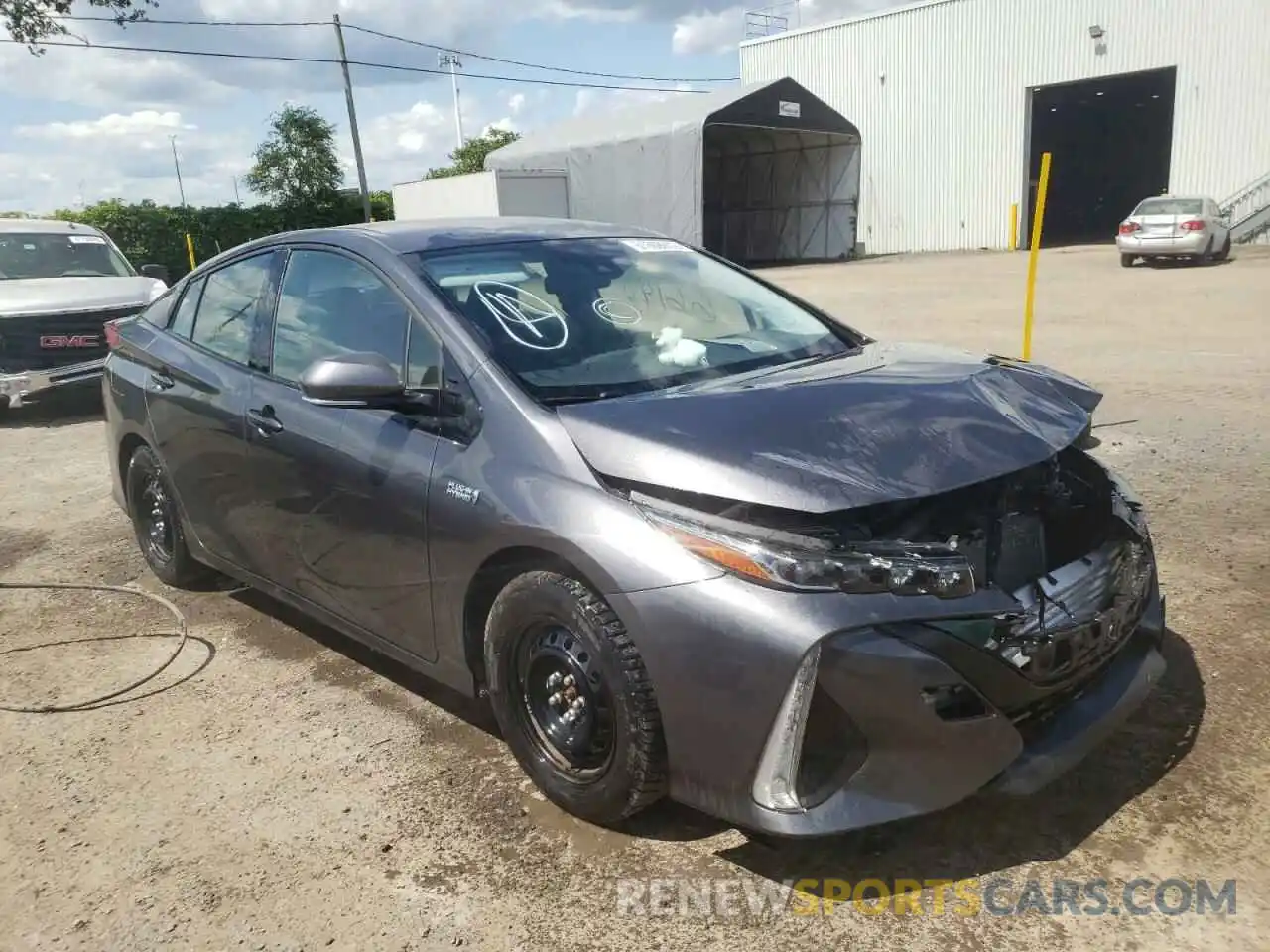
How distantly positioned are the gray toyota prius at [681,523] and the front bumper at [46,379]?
6634 mm

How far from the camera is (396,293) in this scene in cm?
333

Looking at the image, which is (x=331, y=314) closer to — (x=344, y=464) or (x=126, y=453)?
(x=344, y=464)

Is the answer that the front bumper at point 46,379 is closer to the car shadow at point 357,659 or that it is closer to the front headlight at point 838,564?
the car shadow at point 357,659

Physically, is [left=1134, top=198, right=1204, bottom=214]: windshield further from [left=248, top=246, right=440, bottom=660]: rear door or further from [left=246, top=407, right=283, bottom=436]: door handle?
[left=246, top=407, right=283, bottom=436]: door handle

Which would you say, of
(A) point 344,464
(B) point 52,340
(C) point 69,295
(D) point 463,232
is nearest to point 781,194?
(C) point 69,295

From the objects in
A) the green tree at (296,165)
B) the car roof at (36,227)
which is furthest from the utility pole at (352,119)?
the car roof at (36,227)

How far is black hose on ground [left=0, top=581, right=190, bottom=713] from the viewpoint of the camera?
3.79 metres

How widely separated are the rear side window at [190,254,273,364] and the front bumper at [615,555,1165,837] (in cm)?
235

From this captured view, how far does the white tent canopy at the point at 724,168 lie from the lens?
27.2m

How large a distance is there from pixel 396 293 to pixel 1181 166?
3108 cm

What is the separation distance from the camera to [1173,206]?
22.0m

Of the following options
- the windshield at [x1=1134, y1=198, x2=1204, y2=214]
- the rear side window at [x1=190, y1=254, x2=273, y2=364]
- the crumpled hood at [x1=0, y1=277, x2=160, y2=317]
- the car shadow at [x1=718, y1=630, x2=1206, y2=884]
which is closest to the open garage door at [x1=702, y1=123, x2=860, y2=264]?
the windshield at [x1=1134, y1=198, x2=1204, y2=214]

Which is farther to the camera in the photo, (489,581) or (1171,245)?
(1171,245)

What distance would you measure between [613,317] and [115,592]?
3.10 meters
